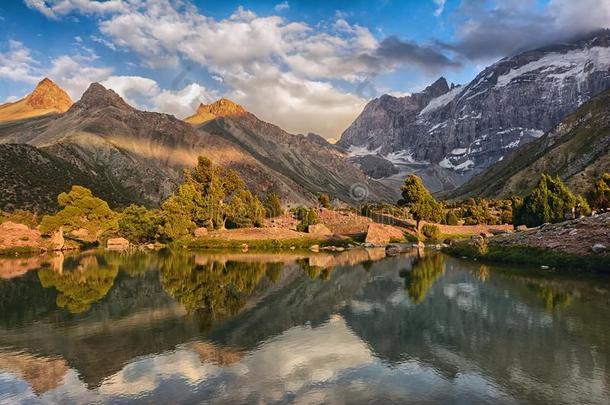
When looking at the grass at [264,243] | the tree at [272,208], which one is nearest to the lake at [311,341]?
the grass at [264,243]

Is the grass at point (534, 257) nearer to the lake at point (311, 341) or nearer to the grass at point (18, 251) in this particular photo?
the lake at point (311, 341)

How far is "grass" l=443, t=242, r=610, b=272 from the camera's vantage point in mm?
46219

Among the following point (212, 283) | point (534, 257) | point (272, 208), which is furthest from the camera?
point (272, 208)

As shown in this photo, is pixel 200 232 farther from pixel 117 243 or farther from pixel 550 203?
pixel 550 203

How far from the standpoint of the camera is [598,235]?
48750mm

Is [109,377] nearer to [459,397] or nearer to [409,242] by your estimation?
[459,397]

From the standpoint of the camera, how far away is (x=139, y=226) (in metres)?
116

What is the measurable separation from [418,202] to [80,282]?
288 feet

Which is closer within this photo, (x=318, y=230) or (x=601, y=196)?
(x=601, y=196)

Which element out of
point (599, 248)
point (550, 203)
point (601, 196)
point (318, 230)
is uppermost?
point (601, 196)

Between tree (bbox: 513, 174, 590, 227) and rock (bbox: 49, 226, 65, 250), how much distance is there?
4177 inches

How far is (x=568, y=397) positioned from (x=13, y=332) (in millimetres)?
30925

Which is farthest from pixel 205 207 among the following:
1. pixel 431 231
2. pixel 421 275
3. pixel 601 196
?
pixel 601 196

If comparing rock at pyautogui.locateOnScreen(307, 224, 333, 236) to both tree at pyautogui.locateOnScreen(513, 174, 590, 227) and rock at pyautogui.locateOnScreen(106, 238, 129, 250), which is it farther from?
tree at pyautogui.locateOnScreen(513, 174, 590, 227)
